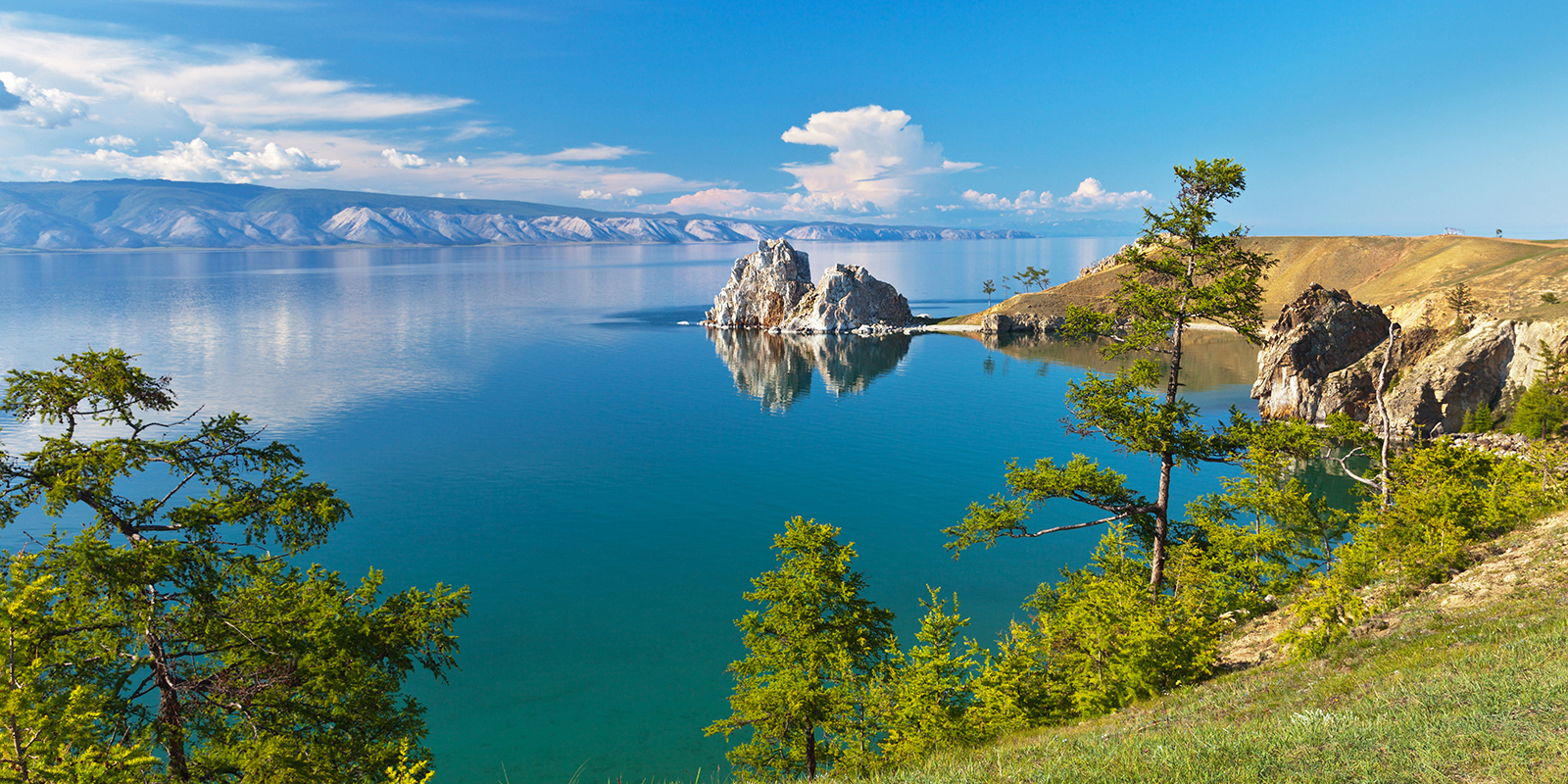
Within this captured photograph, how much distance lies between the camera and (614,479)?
5844cm

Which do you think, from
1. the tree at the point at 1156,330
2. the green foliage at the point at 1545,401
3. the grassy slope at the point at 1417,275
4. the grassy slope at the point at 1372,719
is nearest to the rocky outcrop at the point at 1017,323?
the grassy slope at the point at 1417,275

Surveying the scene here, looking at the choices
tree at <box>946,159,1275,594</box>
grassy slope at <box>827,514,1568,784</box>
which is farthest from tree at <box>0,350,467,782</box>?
tree at <box>946,159,1275,594</box>

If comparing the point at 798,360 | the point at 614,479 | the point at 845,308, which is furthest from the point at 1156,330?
the point at 845,308

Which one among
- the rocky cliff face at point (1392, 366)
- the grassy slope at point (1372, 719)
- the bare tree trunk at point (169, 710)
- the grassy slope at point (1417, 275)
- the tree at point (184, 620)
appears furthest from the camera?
the grassy slope at point (1417, 275)

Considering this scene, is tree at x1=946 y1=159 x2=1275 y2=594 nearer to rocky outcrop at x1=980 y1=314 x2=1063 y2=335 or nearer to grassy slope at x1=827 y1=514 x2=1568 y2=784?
grassy slope at x1=827 y1=514 x2=1568 y2=784

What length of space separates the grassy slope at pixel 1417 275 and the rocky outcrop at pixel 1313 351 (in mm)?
17491

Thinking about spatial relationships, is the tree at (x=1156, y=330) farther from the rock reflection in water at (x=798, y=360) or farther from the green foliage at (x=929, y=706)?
the rock reflection in water at (x=798, y=360)

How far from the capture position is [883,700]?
21.5 meters

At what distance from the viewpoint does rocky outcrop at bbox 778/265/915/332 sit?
168 meters

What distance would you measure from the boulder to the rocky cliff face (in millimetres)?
99332

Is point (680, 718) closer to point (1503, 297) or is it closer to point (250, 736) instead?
point (250, 736)

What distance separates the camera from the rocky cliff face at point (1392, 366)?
67.8m

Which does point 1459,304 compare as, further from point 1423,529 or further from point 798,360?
point 1423,529

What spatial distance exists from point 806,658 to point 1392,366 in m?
84.3
